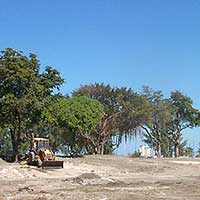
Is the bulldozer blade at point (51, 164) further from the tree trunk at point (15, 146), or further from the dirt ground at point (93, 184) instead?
the tree trunk at point (15, 146)

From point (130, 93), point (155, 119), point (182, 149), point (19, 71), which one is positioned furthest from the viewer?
point (182, 149)

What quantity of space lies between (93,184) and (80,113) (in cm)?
2733

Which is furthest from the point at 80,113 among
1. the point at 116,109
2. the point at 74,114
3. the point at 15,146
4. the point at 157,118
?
the point at 157,118

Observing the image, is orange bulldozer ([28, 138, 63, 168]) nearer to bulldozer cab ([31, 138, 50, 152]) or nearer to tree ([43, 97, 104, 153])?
bulldozer cab ([31, 138, 50, 152])

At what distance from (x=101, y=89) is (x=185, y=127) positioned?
750 inches

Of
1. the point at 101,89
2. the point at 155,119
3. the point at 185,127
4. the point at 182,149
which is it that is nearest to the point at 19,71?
the point at 101,89

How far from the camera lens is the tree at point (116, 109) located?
6688 cm

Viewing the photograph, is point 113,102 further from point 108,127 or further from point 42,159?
point 42,159

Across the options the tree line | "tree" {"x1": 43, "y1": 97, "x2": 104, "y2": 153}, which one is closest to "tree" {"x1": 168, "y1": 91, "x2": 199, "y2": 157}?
the tree line

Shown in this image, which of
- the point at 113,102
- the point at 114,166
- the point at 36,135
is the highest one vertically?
the point at 113,102

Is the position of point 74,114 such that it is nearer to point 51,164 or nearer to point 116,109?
point 116,109

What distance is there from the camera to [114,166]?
44719 mm

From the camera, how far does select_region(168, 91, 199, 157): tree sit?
78.1m

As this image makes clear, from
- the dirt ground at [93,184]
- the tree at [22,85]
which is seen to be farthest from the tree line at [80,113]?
the dirt ground at [93,184]
